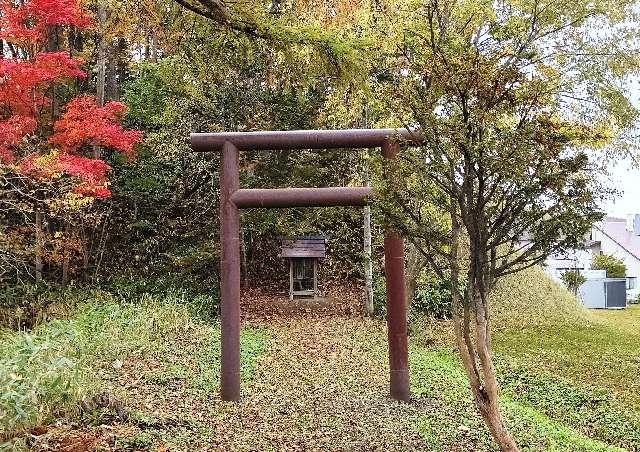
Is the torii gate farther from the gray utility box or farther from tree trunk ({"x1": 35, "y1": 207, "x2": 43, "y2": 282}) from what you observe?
the gray utility box

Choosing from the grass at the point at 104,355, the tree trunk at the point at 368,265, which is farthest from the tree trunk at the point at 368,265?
the grass at the point at 104,355

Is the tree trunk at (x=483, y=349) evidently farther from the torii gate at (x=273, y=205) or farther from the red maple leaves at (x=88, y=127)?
the red maple leaves at (x=88, y=127)

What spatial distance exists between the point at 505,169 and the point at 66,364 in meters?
3.45

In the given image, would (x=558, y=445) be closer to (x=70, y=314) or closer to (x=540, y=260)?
(x=540, y=260)

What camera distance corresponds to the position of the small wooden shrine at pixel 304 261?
505 inches

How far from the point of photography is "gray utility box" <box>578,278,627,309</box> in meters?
21.9

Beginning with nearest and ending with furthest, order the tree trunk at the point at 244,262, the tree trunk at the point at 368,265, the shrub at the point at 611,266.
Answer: the tree trunk at the point at 368,265 < the tree trunk at the point at 244,262 < the shrub at the point at 611,266

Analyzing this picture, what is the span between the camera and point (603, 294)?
22.0 m

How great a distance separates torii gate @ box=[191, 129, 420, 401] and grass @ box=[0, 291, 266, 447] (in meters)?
0.88

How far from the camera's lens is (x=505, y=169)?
12.3 ft

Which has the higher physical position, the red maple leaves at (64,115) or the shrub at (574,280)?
the red maple leaves at (64,115)

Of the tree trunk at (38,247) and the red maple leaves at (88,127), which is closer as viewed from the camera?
the red maple leaves at (88,127)

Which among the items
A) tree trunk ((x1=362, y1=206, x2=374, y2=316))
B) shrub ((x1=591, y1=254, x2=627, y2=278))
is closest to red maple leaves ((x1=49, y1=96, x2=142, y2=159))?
tree trunk ((x1=362, y1=206, x2=374, y2=316))

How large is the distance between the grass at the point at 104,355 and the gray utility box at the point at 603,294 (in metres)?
15.6
